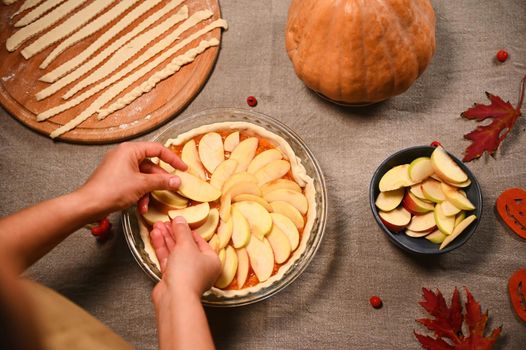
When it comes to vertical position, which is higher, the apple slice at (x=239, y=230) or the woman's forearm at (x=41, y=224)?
the woman's forearm at (x=41, y=224)

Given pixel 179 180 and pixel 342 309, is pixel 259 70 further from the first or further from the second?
pixel 342 309

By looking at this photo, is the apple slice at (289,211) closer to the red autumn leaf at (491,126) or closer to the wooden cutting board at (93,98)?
the wooden cutting board at (93,98)

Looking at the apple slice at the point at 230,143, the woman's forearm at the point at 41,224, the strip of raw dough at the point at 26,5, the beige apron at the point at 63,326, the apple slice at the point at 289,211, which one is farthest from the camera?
the strip of raw dough at the point at 26,5

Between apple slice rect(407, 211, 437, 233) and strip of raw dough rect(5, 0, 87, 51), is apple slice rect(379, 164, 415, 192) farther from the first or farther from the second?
strip of raw dough rect(5, 0, 87, 51)

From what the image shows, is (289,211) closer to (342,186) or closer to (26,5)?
(342,186)

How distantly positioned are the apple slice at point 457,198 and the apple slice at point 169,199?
100 cm

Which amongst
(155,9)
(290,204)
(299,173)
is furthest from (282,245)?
(155,9)

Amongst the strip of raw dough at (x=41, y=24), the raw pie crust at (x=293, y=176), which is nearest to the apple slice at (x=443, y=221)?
the raw pie crust at (x=293, y=176)

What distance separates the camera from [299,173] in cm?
198

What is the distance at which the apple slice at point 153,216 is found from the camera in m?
1.89

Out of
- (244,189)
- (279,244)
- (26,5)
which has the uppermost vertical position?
(26,5)

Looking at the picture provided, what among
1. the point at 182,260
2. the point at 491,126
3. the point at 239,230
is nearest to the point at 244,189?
the point at 239,230

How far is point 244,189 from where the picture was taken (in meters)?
1.90

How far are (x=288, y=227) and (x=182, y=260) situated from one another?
0.45m
